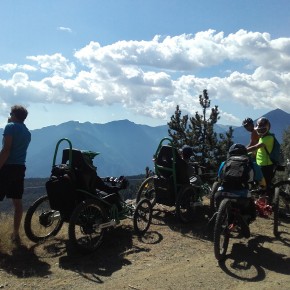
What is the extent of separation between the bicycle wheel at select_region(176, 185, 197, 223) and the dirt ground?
59 cm

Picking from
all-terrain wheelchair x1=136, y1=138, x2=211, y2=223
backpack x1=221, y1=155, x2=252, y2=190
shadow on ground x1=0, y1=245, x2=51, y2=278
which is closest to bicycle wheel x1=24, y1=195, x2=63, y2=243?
shadow on ground x1=0, y1=245, x2=51, y2=278

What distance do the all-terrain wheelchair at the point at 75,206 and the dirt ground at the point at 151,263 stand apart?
249mm

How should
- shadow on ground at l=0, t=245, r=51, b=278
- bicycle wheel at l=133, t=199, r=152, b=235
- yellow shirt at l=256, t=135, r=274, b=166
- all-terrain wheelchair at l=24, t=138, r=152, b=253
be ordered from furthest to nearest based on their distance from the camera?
yellow shirt at l=256, t=135, r=274, b=166 → bicycle wheel at l=133, t=199, r=152, b=235 → all-terrain wheelchair at l=24, t=138, r=152, b=253 → shadow on ground at l=0, t=245, r=51, b=278

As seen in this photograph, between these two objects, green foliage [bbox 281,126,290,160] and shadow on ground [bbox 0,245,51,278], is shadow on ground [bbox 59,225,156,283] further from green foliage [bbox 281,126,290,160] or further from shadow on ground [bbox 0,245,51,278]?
green foliage [bbox 281,126,290,160]

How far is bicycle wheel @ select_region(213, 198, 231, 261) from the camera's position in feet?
19.3

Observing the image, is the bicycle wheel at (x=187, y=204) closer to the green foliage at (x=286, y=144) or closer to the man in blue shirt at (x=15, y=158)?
the man in blue shirt at (x=15, y=158)

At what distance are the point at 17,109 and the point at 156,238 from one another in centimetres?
343

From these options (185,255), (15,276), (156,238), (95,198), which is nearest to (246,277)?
(185,255)

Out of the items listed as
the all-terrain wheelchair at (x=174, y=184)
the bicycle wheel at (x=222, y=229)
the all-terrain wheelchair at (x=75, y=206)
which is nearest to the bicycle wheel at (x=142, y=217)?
the all-terrain wheelchair at (x=75, y=206)

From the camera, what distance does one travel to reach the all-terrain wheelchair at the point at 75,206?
650 cm

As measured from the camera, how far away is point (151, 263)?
6199 mm

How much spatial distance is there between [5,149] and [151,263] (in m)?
2.96

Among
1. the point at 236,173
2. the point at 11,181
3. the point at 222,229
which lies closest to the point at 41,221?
the point at 11,181

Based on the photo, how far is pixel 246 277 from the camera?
557 centimetres
